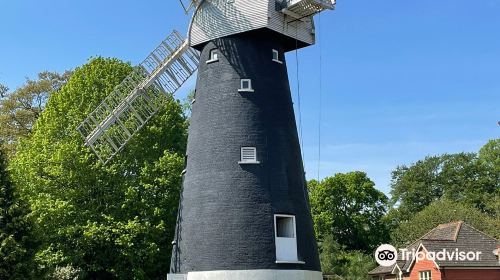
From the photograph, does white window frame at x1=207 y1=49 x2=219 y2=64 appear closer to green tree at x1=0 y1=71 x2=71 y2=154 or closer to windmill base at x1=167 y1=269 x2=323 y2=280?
windmill base at x1=167 y1=269 x2=323 y2=280

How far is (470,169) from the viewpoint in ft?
218

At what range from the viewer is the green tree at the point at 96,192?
26406mm

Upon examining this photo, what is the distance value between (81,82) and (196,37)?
10084 millimetres

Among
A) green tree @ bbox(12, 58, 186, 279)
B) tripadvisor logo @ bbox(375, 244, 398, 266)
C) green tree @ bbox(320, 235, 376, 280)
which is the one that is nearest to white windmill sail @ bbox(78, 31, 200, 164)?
green tree @ bbox(12, 58, 186, 279)

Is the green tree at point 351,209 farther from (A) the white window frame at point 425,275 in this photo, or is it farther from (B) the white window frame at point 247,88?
(B) the white window frame at point 247,88

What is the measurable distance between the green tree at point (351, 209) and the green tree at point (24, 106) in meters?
26.8

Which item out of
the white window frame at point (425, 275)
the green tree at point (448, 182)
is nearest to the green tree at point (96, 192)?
the white window frame at point (425, 275)

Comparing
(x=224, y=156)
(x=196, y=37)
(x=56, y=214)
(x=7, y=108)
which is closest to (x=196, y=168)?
(x=224, y=156)

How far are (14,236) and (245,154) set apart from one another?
28.4 ft

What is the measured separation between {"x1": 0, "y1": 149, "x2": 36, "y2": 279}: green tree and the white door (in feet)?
28.5

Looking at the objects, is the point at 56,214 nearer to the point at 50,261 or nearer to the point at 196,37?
the point at 50,261

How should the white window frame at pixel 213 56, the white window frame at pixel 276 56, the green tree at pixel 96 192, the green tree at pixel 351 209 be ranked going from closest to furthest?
the white window frame at pixel 213 56 → the white window frame at pixel 276 56 → the green tree at pixel 96 192 → the green tree at pixel 351 209

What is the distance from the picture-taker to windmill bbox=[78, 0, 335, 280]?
19750mm

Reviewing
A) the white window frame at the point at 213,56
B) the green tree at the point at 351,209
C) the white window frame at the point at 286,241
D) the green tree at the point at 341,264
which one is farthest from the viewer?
the green tree at the point at 351,209
